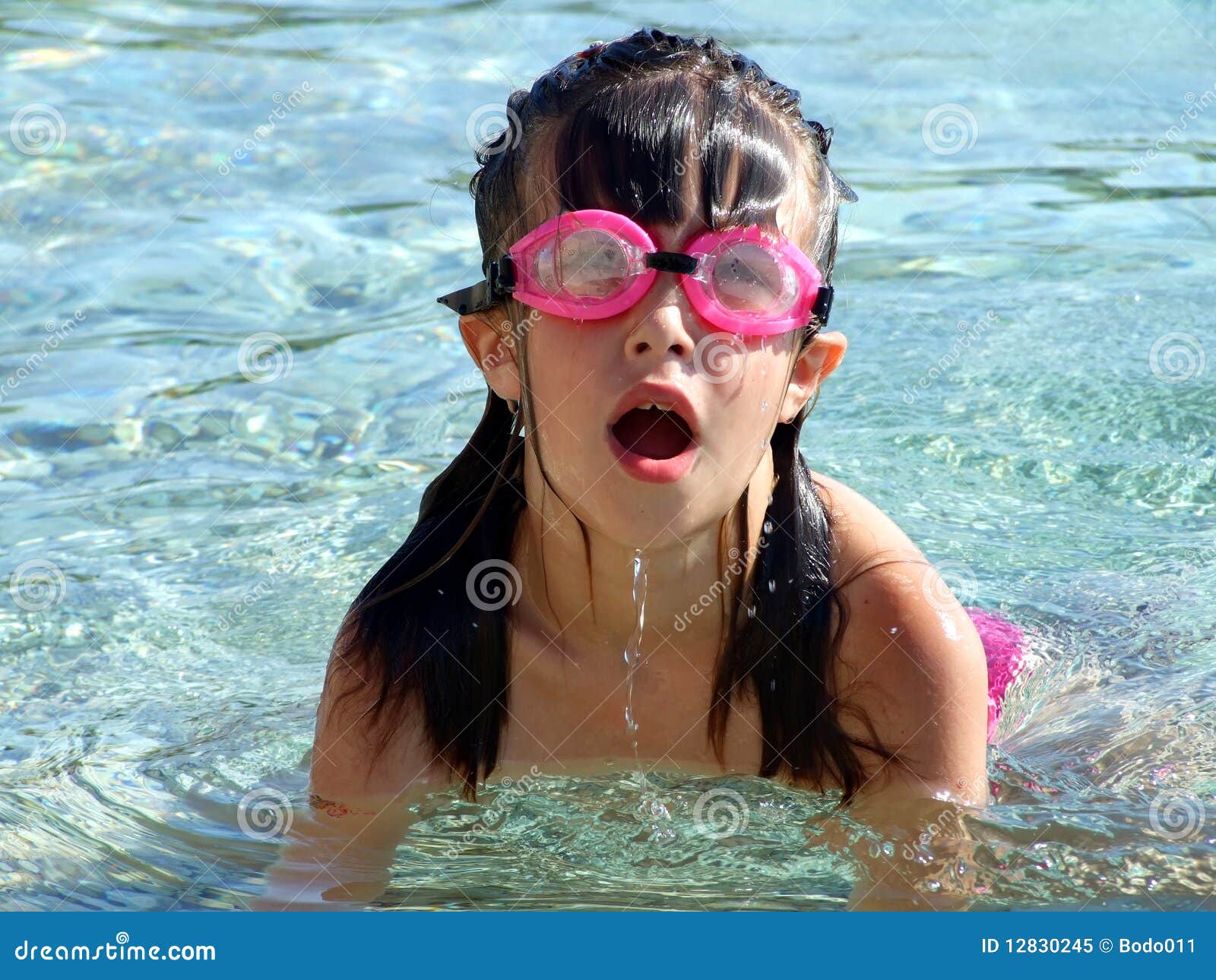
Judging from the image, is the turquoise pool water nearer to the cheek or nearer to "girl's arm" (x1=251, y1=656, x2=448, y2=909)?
"girl's arm" (x1=251, y1=656, x2=448, y2=909)

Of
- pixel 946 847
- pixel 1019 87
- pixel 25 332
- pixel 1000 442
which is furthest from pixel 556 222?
pixel 1019 87

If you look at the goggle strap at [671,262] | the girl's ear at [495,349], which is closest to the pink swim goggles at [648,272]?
the goggle strap at [671,262]

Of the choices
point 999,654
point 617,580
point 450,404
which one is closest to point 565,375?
point 617,580

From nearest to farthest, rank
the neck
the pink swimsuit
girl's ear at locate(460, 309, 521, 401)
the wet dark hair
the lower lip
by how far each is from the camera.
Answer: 1. the lower lip
2. the wet dark hair
3. girl's ear at locate(460, 309, 521, 401)
4. the neck
5. the pink swimsuit

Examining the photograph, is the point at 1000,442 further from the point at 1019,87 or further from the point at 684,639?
the point at 1019,87

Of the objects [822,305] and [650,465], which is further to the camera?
[822,305]

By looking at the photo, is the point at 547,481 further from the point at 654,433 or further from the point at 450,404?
the point at 450,404

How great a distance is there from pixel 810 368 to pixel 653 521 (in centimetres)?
62

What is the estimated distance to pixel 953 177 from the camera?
791 cm

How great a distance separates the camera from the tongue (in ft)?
9.18

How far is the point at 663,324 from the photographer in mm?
2752

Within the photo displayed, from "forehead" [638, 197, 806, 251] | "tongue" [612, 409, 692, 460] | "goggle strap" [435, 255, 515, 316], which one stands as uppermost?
"forehead" [638, 197, 806, 251]

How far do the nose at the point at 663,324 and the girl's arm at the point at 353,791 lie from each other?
39.7 inches

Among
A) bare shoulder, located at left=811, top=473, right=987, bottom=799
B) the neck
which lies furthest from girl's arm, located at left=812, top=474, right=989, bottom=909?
the neck
